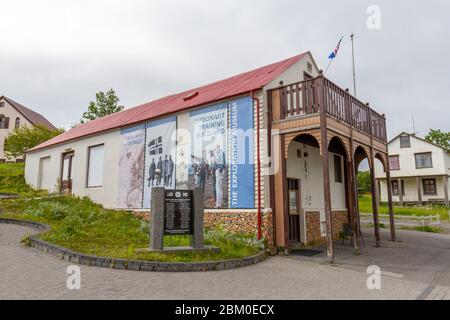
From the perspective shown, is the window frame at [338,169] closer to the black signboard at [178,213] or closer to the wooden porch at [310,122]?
the wooden porch at [310,122]

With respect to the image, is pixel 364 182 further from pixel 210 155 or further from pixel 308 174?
pixel 210 155

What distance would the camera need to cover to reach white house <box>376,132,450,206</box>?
33.3 meters

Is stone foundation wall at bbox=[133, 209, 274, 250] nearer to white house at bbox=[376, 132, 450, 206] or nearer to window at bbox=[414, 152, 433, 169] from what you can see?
white house at bbox=[376, 132, 450, 206]

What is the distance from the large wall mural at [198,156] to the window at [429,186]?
31.5 metres

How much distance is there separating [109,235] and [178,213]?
350cm

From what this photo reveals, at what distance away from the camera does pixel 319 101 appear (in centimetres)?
987

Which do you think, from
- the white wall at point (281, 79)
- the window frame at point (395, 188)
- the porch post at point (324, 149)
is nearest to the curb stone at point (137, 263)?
the porch post at point (324, 149)

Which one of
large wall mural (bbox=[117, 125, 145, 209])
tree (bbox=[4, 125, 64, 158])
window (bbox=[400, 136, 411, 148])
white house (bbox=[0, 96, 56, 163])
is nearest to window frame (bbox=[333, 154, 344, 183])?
large wall mural (bbox=[117, 125, 145, 209])

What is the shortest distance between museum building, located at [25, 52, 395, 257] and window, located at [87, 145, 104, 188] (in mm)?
433

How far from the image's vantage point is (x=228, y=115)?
11.8 metres

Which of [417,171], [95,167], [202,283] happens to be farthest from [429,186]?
[202,283]

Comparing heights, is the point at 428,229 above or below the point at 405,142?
below

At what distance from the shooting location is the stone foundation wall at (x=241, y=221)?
10.3m

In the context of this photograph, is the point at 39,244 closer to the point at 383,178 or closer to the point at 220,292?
the point at 220,292
